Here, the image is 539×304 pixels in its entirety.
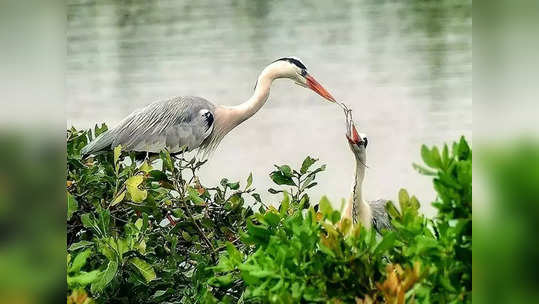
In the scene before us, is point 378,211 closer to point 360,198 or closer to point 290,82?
point 360,198

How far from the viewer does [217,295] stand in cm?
296

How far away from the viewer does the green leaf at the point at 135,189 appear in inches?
109

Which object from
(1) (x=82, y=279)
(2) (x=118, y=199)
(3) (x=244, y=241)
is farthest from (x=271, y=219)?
(2) (x=118, y=199)

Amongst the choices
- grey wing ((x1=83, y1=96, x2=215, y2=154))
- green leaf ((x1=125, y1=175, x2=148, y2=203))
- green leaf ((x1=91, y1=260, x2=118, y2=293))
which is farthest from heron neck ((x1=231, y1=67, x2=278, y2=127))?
green leaf ((x1=91, y1=260, x2=118, y2=293))

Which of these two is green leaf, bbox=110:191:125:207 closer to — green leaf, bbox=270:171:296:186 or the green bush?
the green bush

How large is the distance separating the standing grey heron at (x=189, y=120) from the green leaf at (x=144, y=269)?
0.67 metres

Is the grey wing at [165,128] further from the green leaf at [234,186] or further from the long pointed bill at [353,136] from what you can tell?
the long pointed bill at [353,136]

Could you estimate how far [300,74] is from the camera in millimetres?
3031

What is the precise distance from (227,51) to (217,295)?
1.00 m

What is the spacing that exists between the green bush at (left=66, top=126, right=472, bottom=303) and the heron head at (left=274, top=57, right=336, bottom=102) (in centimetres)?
30

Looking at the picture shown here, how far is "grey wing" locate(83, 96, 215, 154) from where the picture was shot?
314 centimetres

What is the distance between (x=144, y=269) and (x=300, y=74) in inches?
40.0

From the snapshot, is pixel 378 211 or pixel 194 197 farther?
pixel 378 211
